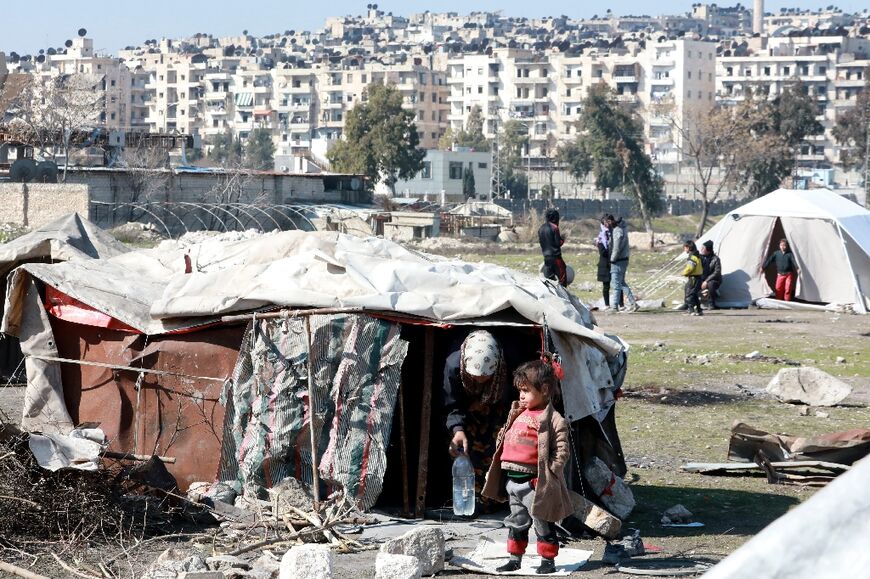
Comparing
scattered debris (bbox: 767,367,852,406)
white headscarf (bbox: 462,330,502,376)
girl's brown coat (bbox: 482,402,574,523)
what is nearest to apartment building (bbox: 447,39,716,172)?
scattered debris (bbox: 767,367,852,406)

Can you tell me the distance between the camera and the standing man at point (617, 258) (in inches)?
823

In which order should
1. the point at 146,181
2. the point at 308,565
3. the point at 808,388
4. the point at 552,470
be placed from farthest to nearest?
the point at 146,181 → the point at 808,388 → the point at 552,470 → the point at 308,565

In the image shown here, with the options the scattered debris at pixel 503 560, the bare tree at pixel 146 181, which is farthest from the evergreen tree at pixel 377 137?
the scattered debris at pixel 503 560

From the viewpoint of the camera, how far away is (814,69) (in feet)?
472

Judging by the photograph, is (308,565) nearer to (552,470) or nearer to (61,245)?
(552,470)

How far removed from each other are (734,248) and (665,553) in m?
17.4

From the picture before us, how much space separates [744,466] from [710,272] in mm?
13384

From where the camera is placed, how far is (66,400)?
29.6ft

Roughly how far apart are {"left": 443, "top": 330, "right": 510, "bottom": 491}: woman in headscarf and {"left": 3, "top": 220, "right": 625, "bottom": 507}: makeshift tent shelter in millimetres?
270

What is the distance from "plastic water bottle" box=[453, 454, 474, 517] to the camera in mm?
7613

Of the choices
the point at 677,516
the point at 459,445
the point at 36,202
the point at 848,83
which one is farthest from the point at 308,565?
the point at 848,83

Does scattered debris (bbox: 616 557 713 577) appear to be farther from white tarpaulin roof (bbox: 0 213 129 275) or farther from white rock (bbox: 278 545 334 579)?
white tarpaulin roof (bbox: 0 213 129 275)

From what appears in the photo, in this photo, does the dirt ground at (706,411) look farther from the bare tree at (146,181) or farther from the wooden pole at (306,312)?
the bare tree at (146,181)

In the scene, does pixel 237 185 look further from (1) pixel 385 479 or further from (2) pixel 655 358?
(1) pixel 385 479
